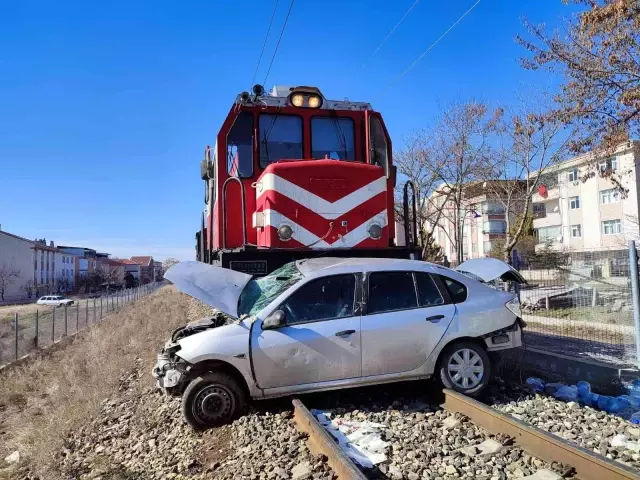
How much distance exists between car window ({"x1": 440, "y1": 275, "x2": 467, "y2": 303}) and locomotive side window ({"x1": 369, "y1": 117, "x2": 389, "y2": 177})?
275 cm

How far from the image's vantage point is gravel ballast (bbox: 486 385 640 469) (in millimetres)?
4203

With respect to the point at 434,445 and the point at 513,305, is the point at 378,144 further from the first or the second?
the point at 434,445

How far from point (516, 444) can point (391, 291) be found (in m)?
2.16

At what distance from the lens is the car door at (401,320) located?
18.2 feet

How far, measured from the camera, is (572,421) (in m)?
4.86

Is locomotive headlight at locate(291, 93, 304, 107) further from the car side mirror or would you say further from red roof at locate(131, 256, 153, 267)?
red roof at locate(131, 256, 153, 267)

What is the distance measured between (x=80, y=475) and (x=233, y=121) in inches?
202

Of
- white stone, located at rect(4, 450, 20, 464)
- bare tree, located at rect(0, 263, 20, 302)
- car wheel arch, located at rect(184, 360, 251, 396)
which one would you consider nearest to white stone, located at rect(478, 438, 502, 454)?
car wheel arch, located at rect(184, 360, 251, 396)

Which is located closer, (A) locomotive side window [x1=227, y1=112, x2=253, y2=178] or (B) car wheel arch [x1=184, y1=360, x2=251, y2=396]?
(B) car wheel arch [x1=184, y1=360, x2=251, y2=396]

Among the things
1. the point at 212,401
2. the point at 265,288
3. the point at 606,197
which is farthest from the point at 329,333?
the point at 606,197

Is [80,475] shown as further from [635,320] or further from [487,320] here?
[635,320]

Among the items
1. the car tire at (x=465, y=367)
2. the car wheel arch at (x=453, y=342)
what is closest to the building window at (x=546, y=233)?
the car wheel arch at (x=453, y=342)

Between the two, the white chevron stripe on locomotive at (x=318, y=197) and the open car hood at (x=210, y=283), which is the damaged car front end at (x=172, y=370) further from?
the white chevron stripe on locomotive at (x=318, y=197)

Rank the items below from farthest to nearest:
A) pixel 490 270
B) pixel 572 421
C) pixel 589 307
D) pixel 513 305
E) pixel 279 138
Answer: pixel 589 307 < pixel 279 138 < pixel 490 270 < pixel 513 305 < pixel 572 421
